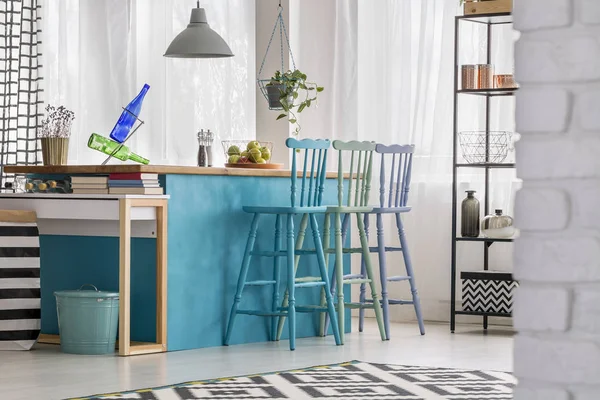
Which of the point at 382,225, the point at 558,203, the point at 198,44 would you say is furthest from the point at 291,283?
the point at 558,203

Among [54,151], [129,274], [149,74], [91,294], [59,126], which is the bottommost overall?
[91,294]

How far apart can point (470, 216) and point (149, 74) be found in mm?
2259

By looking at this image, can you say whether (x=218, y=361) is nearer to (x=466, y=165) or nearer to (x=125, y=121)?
(x=125, y=121)

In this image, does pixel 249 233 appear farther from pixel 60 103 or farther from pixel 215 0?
pixel 215 0

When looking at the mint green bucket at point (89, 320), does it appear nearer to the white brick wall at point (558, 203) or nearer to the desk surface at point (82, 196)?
the desk surface at point (82, 196)

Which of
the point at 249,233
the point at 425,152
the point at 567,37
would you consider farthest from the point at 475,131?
the point at 567,37

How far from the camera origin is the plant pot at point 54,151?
5484 mm

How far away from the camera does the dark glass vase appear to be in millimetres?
6023

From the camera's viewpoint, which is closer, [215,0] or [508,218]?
[508,218]

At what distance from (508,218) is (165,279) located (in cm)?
209

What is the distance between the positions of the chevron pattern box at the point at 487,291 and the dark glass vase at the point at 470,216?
23 centimetres

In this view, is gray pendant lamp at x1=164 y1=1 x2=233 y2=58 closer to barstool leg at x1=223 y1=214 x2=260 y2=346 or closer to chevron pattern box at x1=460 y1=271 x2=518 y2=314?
barstool leg at x1=223 y1=214 x2=260 y2=346

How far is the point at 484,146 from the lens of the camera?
6184 mm

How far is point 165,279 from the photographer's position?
189 inches
